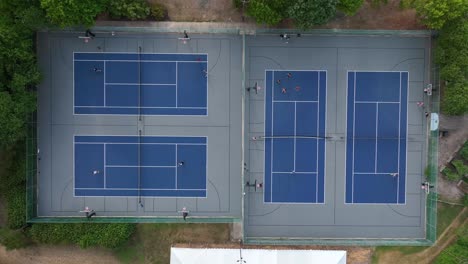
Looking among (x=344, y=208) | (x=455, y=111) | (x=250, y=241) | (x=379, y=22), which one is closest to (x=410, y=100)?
(x=455, y=111)

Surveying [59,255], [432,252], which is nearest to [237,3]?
[59,255]

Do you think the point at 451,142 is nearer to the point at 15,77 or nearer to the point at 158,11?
the point at 158,11

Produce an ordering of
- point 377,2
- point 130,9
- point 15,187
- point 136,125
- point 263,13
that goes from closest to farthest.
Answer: point 263,13, point 130,9, point 377,2, point 15,187, point 136,125

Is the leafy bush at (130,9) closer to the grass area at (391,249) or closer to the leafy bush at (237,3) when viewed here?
the leafy bush at (237,3)

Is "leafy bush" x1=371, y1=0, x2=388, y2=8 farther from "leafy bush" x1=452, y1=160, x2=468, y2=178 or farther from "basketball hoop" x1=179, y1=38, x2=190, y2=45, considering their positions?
"basketball hoop" x1=179, y1=38, x2=190, y2=45

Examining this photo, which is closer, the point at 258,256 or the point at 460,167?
the point at 258,256

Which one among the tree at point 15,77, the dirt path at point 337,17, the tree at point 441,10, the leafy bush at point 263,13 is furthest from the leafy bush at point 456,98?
the tree at point 15,77
